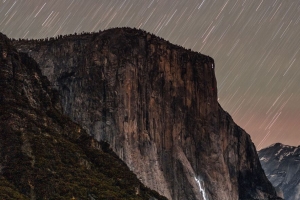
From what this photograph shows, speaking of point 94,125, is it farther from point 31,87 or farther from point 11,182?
point 11,182

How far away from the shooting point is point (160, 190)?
18100 centimetres

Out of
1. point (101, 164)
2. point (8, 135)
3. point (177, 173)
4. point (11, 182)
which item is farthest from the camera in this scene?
point (177, 173)

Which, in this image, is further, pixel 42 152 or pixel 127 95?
pixel 127 95

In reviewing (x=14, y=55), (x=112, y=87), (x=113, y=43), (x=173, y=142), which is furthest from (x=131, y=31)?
(x=14, y=55)

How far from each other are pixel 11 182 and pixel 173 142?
103077 mm

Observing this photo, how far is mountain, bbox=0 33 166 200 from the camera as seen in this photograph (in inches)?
3947

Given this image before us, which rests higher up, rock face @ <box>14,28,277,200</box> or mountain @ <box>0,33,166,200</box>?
rock face @ <box>14,28,277,200</box>

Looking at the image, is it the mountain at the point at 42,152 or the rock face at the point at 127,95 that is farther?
the rock face at the point at 127,95

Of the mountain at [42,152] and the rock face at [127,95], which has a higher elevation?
the rock face at [127,95]

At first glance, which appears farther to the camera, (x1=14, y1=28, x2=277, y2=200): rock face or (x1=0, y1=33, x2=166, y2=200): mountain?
(x1=14, y1=28, x2=277, y2=200): rock face

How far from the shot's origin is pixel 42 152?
10675cm

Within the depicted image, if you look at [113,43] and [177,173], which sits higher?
[113,43]

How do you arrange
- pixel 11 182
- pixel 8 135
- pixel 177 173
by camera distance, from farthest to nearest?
pixel 177 173, pixel 8 135, pixel 11 182

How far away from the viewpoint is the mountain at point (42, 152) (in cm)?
10025
